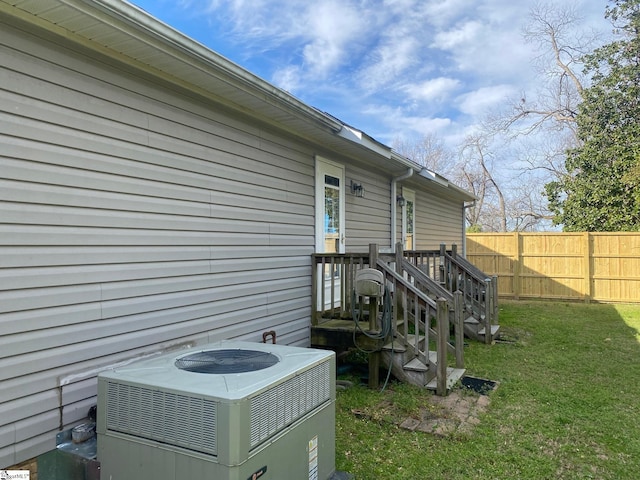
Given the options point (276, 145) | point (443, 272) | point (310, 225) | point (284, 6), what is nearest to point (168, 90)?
point (276, 145)

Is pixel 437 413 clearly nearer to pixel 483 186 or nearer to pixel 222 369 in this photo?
pixel 222 369

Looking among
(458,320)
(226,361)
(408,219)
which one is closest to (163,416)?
(226,361)

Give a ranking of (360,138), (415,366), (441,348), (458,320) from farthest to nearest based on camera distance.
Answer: (360,138) → (458,320) → (415,366) → (441,348)

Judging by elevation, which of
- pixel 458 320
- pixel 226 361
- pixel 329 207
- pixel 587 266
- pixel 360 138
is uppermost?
pixel 360 138

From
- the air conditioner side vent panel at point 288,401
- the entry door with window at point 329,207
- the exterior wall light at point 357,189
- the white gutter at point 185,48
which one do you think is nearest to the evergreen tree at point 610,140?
the exterior wall light at point 357,189

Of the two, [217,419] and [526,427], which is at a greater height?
[217,419]

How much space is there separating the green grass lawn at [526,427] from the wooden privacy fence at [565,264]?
561 cm

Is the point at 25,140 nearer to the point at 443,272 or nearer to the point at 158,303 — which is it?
the point at 158,303

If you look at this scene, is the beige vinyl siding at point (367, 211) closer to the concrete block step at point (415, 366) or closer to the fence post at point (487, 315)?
the fence post at point (487, 315)

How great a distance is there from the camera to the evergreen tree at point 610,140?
12.5 m

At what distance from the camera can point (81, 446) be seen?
243 centimetres

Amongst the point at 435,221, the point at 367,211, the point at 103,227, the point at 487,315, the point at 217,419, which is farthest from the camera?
the point at 435,221

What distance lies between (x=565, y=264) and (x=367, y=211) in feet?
25.1

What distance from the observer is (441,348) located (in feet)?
14.0
